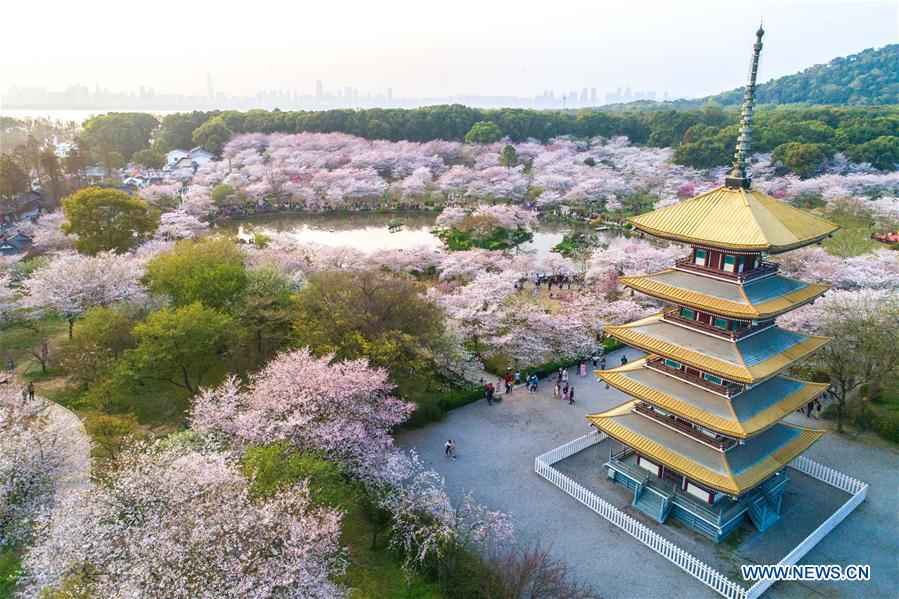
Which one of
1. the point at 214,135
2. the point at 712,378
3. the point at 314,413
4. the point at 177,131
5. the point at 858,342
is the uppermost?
the point at 177,131

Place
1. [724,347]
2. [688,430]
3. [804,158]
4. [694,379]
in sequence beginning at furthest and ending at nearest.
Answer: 1. [804,158]
2. [688,430]
3. [694,379]
4. [724,347]

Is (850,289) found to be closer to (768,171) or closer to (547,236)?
(547,236)

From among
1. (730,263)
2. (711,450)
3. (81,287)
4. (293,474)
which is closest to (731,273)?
(730,263)

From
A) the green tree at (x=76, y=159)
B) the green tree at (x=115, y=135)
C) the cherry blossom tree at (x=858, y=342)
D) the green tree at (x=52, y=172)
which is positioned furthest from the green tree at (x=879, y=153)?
the green tree at (x=115, y=135)

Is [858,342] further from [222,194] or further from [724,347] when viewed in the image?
[222,194]

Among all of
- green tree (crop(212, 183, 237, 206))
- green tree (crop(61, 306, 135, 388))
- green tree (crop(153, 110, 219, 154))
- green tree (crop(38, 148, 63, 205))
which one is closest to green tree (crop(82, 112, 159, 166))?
green tree (crop(153, 110, 219, 154))
